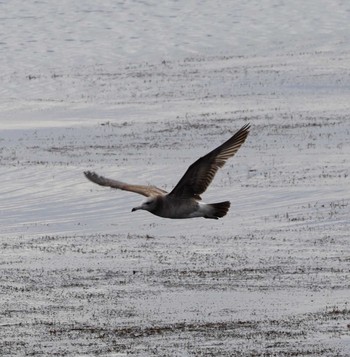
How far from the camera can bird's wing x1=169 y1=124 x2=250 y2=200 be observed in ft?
66.5

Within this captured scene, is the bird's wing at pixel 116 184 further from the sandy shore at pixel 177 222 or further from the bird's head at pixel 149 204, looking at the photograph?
the sandy shore at pixel 177 222

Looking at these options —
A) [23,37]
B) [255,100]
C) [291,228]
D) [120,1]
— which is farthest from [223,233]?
[120,1]

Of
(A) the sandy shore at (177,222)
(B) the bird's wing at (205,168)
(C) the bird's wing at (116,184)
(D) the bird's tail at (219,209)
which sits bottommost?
(A) the sandy shore at (177,222)

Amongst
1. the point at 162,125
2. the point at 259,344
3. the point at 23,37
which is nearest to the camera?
the point at 259,344

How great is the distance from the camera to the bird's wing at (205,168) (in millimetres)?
20266

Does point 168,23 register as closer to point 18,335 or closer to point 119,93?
point 119,93

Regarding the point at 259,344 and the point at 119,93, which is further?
the point at 119,93

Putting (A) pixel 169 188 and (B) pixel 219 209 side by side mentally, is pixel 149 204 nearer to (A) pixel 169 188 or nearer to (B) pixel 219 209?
(B) pixel 219 209

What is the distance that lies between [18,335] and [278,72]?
42582 millimetres

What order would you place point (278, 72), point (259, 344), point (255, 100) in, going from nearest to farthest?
point (259, 344) → point (255, 100) → point (278, 72)

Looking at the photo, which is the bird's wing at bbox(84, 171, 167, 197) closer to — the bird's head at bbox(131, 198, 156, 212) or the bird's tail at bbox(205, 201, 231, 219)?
the bird's head at bbox(131, 198, 156, 212)

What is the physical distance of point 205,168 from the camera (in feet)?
67.7

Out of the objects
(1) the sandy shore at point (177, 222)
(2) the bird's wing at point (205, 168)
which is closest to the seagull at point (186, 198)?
(2) the bird's wing at point (205, 168)

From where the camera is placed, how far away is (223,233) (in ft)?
163
